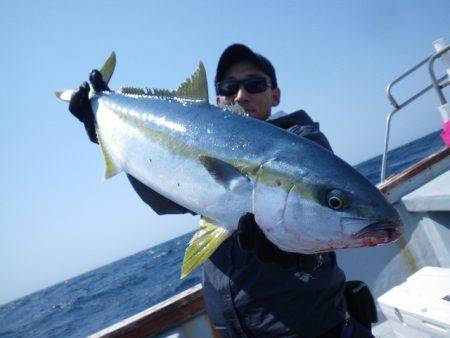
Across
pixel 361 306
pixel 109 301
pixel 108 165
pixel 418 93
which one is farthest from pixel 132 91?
pixel 109 301

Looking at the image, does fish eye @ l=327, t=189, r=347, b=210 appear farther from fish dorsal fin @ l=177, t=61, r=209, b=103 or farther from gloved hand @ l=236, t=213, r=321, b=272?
fish dorsal fin @ l=177, t=61, r=209, b=103

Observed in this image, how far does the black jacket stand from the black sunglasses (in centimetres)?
161

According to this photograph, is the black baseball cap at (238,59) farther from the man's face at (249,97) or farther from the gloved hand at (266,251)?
the gloved hand at (266,251)

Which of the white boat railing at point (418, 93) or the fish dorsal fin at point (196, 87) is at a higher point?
the fish dorsal fin at point (196, 87)

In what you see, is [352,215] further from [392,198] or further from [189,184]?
[392,198]

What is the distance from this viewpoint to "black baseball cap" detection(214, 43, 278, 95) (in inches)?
141

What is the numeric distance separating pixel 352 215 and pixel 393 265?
4025 millimetres

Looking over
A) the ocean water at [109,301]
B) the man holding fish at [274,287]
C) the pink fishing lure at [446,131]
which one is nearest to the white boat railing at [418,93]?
the pink fishing lure at [446,131]

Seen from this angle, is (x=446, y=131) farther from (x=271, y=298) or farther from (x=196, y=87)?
(x=196, y=87)

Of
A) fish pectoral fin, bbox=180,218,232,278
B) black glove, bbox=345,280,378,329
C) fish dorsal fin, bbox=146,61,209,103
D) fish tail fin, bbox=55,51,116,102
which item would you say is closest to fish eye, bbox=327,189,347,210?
fish pectoral fin, bbox=180,218,232,278

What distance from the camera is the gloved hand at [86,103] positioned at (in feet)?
11.7

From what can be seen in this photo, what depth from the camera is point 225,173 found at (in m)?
2.08

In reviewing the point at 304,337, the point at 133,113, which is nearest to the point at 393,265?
the point at 304,337

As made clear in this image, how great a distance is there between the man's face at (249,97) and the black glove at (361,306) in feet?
6.62
